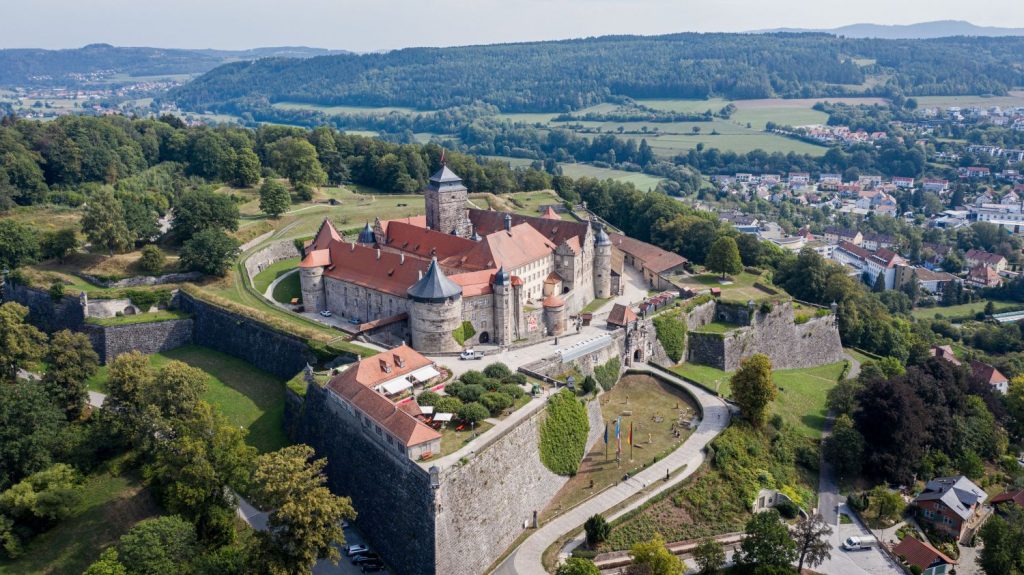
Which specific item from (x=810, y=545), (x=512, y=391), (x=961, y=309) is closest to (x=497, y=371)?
(x=512, y=391)

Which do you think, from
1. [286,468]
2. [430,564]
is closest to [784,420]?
[430,564]

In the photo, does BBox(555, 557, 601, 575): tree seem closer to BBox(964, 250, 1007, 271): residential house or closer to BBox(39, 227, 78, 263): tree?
BBox(39, 227, 78, 263): tree

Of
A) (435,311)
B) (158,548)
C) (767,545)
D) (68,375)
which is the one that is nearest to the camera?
(158,548)

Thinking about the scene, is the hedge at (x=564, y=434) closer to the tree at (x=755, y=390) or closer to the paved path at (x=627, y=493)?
the paved path at (x=627, y=493)

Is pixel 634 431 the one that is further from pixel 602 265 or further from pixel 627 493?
pixel 602 265

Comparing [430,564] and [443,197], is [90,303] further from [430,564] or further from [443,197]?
[430,564]

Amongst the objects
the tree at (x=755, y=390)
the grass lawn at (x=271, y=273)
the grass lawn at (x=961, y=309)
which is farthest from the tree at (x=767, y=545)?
the grass lawn at (x=961, y=309)
